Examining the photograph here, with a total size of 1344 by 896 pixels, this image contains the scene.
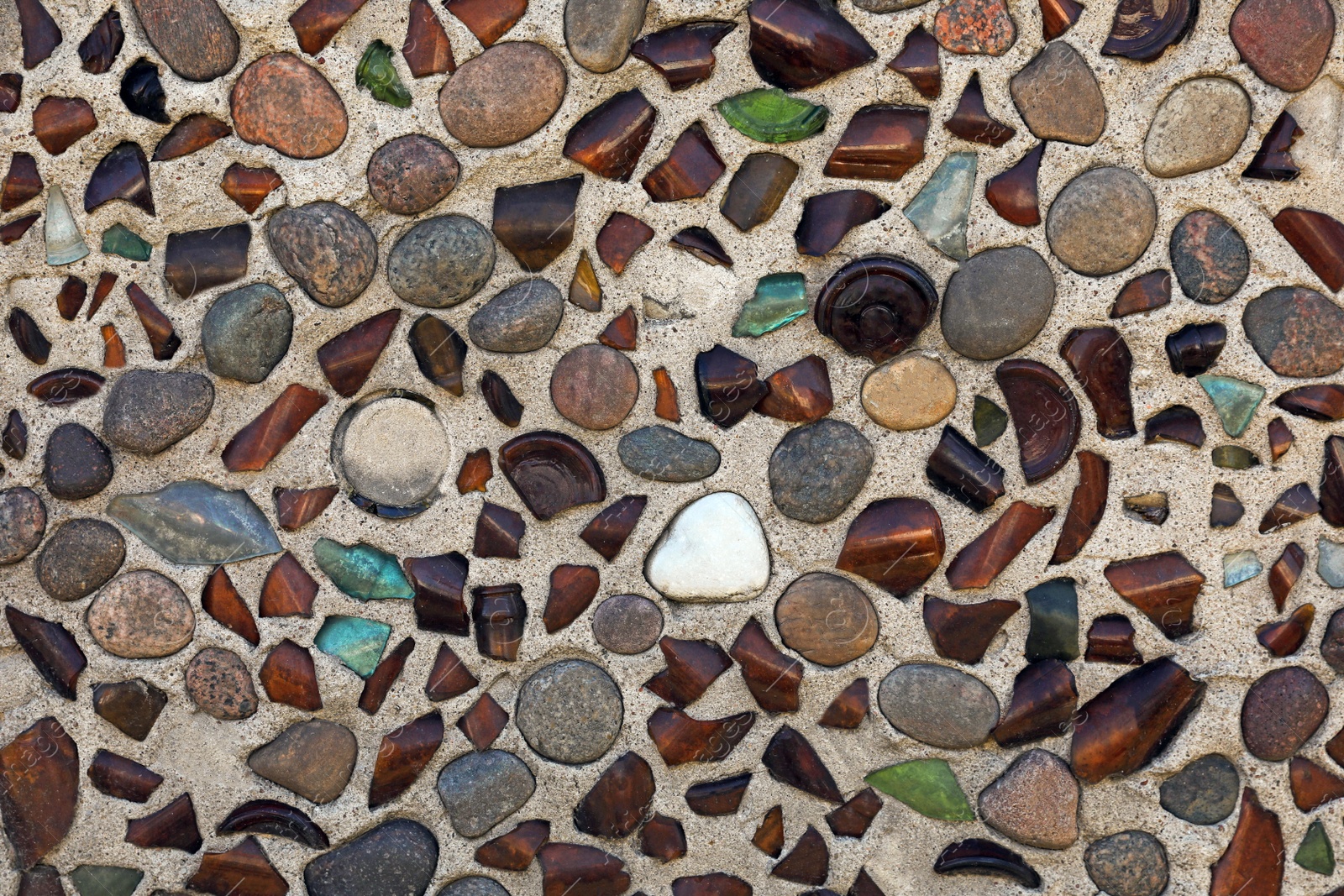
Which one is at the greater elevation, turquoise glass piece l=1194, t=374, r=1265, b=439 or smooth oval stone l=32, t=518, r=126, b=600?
turquoise glass piece l=1194, t=374, r=1265, b=439

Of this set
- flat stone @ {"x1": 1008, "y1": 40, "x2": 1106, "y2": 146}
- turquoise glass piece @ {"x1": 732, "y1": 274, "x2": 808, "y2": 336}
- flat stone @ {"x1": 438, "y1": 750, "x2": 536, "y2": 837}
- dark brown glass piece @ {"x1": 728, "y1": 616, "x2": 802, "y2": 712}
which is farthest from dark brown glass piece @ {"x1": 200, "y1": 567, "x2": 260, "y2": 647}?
flat stone @ {"x1": 1008, "y1": 40, "x2": 1106, "y2": 146}

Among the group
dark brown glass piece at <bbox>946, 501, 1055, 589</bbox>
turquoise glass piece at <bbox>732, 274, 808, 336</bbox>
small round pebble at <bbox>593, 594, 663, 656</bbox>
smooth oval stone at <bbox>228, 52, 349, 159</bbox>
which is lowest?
small round pebble at <bbox>593, 594, 663, 656</bbox>

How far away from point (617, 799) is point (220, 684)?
23.1 inches

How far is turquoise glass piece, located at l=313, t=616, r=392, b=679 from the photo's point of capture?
4.71 feet

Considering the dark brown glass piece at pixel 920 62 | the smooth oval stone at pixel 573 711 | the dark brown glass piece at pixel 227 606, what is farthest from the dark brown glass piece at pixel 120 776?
the dark brown glass piece at pixel 920 62

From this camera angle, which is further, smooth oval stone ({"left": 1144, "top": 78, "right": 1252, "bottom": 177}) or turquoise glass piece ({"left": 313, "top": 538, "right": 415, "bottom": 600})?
turquoise glass piece ({"left": 313, "top": 538, "right": 415, "bottom": 600})

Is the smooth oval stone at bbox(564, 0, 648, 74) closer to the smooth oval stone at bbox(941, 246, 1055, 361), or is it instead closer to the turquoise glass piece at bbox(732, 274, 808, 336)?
the turquoise glass piece at bbox(732, 274, 808, 336)

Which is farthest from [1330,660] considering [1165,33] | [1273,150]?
[1165,33]

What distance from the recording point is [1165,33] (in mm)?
1321

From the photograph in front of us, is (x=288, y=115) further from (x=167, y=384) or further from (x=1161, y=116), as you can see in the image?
(x=1161, y=116)

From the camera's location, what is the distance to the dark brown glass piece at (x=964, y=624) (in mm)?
1403

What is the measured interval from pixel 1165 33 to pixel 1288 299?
0.39 meters

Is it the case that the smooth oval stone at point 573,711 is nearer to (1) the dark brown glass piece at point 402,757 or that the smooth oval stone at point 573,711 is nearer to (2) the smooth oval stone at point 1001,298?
(1) the dark brown glass piece at point 402,757

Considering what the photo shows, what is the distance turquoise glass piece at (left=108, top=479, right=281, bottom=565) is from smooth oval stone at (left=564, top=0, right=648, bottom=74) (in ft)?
2.56
